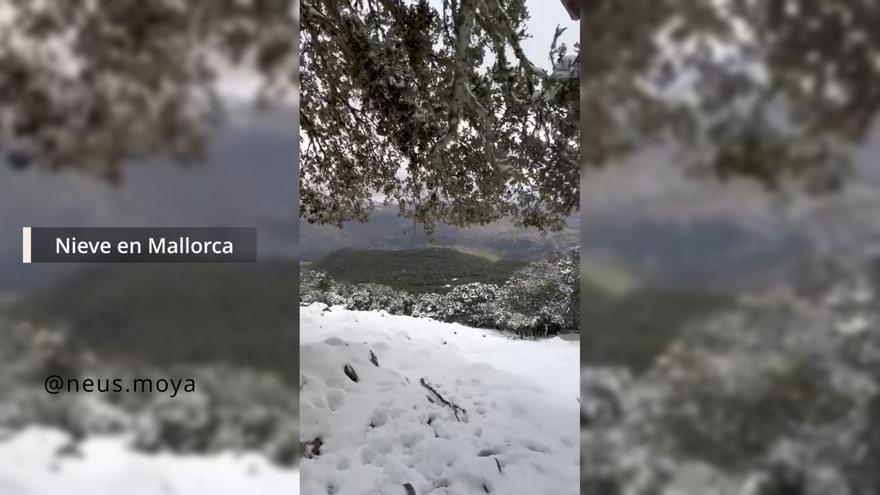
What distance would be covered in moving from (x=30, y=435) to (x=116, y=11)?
2.43ft

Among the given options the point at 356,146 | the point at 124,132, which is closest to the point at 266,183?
the point at 124,132

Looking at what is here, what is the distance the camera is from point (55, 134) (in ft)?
2.60

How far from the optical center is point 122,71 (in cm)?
79

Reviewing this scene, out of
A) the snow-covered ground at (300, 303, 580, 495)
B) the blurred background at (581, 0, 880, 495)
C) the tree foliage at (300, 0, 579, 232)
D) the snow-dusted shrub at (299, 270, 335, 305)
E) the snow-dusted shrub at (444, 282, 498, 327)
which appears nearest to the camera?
the blurred background at (581, 0, 880, 495)

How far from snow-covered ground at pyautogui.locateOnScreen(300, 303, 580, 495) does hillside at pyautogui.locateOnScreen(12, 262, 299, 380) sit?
116 cm

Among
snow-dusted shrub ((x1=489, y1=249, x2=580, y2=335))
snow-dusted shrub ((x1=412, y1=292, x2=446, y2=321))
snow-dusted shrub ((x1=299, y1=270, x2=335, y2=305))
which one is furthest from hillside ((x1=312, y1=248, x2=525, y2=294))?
snow-dusted shrub ((x1=299, y1=270, x2=335, y2=305))

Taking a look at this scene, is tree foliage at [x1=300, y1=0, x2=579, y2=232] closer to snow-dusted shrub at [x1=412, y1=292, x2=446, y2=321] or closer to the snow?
the snow

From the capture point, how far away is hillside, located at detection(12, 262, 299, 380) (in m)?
0.79

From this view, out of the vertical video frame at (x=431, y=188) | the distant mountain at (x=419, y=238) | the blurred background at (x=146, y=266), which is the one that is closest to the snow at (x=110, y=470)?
the blurred background at (x=146, y=266)

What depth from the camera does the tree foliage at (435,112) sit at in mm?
1719

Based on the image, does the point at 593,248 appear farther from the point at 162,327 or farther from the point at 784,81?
the point at 162,327

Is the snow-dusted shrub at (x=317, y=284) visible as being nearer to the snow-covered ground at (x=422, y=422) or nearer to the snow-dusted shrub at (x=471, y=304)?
the snow-dusted shrub at (x=471, y=304)

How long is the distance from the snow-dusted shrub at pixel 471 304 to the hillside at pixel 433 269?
100 millimetres

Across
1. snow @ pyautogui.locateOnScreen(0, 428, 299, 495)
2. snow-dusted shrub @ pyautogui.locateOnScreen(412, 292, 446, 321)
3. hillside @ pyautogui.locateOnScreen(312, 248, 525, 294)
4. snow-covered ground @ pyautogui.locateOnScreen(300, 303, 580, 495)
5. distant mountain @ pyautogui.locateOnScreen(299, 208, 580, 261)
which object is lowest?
snow-dusted shrub @ pyautogui.locateOnScreen(412, 292, 446, 321)
